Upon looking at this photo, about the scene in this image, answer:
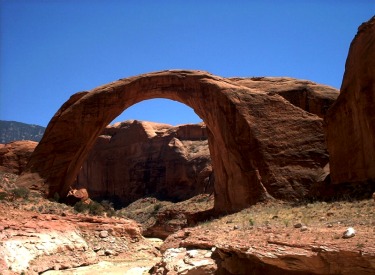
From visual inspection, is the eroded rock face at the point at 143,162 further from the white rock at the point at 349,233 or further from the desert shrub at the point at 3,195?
the white rock at the point at 349,233

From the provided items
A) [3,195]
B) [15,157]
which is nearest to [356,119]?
[3,195]

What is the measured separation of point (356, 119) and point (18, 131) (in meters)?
124

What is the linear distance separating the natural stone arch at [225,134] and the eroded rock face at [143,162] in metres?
18.6

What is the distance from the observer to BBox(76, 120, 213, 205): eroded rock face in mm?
41469

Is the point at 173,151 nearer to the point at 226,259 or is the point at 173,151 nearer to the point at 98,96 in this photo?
the point at 98,96

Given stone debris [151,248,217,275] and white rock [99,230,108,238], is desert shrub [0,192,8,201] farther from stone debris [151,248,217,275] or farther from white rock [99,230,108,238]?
stone debris [151,248,217,275]

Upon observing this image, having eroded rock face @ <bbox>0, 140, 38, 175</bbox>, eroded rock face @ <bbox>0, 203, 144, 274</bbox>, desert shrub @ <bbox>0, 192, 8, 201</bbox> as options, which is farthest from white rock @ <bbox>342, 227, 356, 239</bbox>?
eroded rock face @ <bbox>0, 140, 38, 175</bbox>

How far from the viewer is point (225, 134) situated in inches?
781

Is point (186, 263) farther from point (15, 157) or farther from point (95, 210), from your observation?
point (15, 157)

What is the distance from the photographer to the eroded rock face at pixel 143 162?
136 feet

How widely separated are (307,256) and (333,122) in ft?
30.1

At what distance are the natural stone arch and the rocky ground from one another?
56.4 inches

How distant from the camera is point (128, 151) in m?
45.1

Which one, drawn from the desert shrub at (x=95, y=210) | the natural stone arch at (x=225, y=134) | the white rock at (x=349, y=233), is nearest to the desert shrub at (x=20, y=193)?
the natural stone arch at (x=225, y=134)
